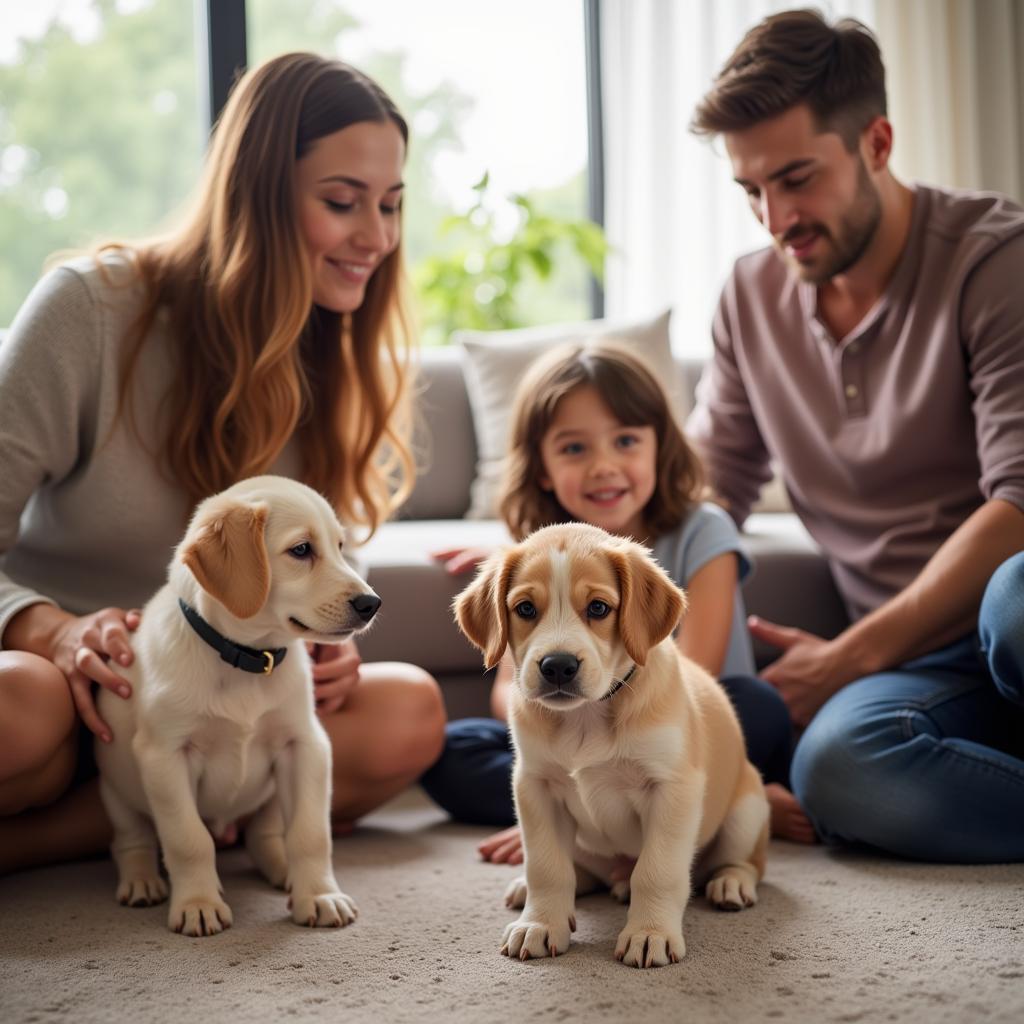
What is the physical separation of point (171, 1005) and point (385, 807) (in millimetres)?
1070

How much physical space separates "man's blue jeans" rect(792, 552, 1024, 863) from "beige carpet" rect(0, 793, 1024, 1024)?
0.06 meters

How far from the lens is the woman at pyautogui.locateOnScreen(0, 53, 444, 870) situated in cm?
183

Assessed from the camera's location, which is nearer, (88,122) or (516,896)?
(516,896)

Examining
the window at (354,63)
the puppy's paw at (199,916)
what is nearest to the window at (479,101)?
the window at (354,63)

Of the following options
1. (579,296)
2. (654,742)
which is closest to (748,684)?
(654,742)

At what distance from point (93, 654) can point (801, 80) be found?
5.12ft

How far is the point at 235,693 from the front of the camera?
1589mm

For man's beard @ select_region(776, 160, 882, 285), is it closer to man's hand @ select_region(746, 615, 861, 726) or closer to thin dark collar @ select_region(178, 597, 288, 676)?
man's hand @ select_region(746, 615, 861, 726)

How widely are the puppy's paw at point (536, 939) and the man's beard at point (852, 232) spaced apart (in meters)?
1.33

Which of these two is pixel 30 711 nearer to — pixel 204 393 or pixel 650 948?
pixel 204 393

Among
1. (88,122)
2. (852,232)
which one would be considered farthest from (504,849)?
(88,122)

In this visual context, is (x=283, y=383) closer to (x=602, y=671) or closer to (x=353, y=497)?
(x=353, y=497)

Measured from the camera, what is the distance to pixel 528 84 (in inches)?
187

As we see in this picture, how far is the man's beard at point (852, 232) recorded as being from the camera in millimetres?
2182
